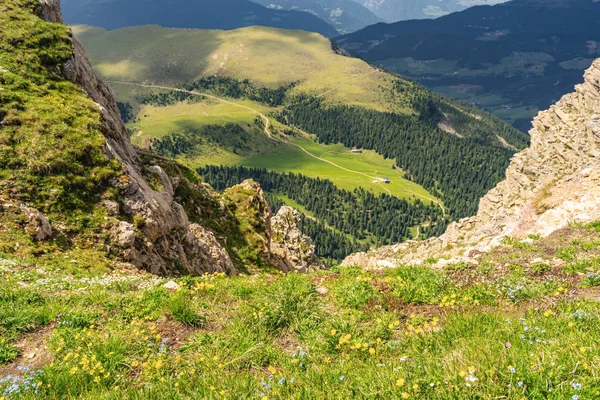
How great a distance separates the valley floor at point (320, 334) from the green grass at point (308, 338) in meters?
0.04

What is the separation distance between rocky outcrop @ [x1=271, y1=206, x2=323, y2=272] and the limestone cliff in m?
5.13

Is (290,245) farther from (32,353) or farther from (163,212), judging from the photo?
(32,353)

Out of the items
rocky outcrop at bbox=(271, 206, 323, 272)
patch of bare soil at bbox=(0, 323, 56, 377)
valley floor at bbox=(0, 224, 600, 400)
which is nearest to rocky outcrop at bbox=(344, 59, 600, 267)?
rocky outcrop at bbox=(271, 206, 323, 272)

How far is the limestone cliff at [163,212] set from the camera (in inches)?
950

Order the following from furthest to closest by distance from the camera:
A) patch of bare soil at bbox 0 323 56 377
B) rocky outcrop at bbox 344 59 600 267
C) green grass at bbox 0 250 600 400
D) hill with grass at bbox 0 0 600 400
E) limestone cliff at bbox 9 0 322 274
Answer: rocky outcrop at bbox 344 59 600 267, limestone cliff at bbox 9 0 322 274, patch of bare soil at bbox 0 323 56 377, hill with grass at bbox 0 0 600 400, green grass at bbox 0 250 600 400

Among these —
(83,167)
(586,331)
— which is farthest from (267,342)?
(83,167)

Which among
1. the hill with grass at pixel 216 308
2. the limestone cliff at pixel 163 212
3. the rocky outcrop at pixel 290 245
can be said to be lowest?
the rocky outcrop at pixel 290 245

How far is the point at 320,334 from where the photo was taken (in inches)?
396

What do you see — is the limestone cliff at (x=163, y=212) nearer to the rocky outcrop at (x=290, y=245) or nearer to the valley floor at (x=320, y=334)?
the rocky outcrop at (x=290, y=245)

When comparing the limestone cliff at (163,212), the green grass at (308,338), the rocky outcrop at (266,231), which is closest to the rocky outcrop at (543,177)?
the rocky outcrop at (266,231)

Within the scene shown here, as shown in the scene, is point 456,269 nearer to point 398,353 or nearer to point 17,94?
point 398,353

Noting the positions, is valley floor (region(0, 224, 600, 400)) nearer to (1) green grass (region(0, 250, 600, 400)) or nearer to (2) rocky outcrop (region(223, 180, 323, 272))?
(1) green grass (region(0, 250, 600, 400))

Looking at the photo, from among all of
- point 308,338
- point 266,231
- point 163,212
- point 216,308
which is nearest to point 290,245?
point 266,231

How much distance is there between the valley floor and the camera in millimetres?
6559
